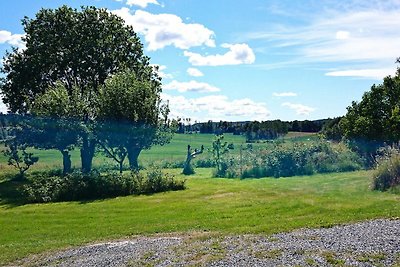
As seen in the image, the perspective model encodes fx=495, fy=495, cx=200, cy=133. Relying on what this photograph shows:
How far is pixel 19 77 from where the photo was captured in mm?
33094

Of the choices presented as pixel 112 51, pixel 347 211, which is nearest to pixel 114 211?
pixel 347 211

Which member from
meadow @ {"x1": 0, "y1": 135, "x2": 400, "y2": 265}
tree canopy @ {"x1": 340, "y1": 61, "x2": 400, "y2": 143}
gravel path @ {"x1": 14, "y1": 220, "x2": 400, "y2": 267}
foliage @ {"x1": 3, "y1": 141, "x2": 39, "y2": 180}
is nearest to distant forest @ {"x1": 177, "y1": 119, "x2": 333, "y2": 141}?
tree canopy @ {"x1": 340, "y1": 61, "x2": 400, "y2": 143}

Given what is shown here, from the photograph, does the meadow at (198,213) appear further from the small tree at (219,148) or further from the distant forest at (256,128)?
the distant forest at (256,128)

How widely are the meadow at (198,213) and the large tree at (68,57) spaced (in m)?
11.1

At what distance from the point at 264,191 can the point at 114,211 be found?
250 inches

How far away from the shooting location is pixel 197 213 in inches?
669

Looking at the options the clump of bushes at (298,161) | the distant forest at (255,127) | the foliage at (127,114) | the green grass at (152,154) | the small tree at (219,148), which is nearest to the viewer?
the foliage at (127,114)

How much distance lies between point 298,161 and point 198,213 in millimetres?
13325

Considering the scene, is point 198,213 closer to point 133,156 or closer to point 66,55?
point 133,156

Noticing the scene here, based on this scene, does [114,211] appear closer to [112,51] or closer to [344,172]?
[344,172]

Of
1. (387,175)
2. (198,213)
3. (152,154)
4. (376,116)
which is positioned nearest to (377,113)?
(376,116)

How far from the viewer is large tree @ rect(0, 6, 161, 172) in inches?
1267

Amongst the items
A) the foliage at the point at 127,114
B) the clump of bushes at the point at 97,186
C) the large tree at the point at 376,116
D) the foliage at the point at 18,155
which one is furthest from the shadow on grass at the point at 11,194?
the large tree at the point at 376,116

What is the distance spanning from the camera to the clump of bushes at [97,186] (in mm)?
23281
